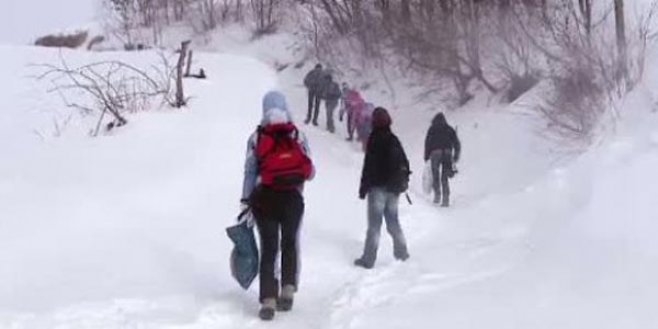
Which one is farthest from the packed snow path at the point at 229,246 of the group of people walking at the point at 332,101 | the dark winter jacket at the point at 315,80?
the dark winter jacket at the point at 315,80

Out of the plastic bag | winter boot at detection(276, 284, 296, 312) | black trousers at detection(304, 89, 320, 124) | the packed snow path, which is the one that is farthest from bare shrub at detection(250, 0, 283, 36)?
winter boot at detection(276, 284, 296, 312)

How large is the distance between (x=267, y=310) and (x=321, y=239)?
367 centimetres

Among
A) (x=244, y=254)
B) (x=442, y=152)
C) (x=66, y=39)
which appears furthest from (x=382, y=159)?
(x=66, y=39)

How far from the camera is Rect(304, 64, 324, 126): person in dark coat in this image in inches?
922

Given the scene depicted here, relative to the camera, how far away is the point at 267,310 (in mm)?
7516

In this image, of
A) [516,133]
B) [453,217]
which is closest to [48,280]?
[453,217]

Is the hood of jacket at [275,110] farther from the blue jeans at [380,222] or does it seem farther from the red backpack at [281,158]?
the blue jeans at [380,222]

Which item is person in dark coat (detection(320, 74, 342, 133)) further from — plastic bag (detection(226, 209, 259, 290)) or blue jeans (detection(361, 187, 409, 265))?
plastic bag (detection(226, 209, 259, 290))

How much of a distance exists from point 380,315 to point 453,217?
643cm

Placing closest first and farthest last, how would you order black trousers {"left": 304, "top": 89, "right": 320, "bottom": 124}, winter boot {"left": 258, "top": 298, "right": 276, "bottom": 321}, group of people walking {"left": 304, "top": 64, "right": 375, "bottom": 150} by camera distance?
winter boot {"left": 258, "top": 298, "right": 276, "bottom": 321}, group of people walking {"left": 304, "top": 64, "right": 375, "bottom": 150}, black trousers {"left": 304, "top": 89, "right": 320, "bottom": 124}

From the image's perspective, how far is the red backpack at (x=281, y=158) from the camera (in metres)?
7.55

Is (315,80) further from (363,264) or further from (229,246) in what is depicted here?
(363,264)

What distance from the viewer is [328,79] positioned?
2331 centimetres

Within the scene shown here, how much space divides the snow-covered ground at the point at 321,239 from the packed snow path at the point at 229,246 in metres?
0.02
